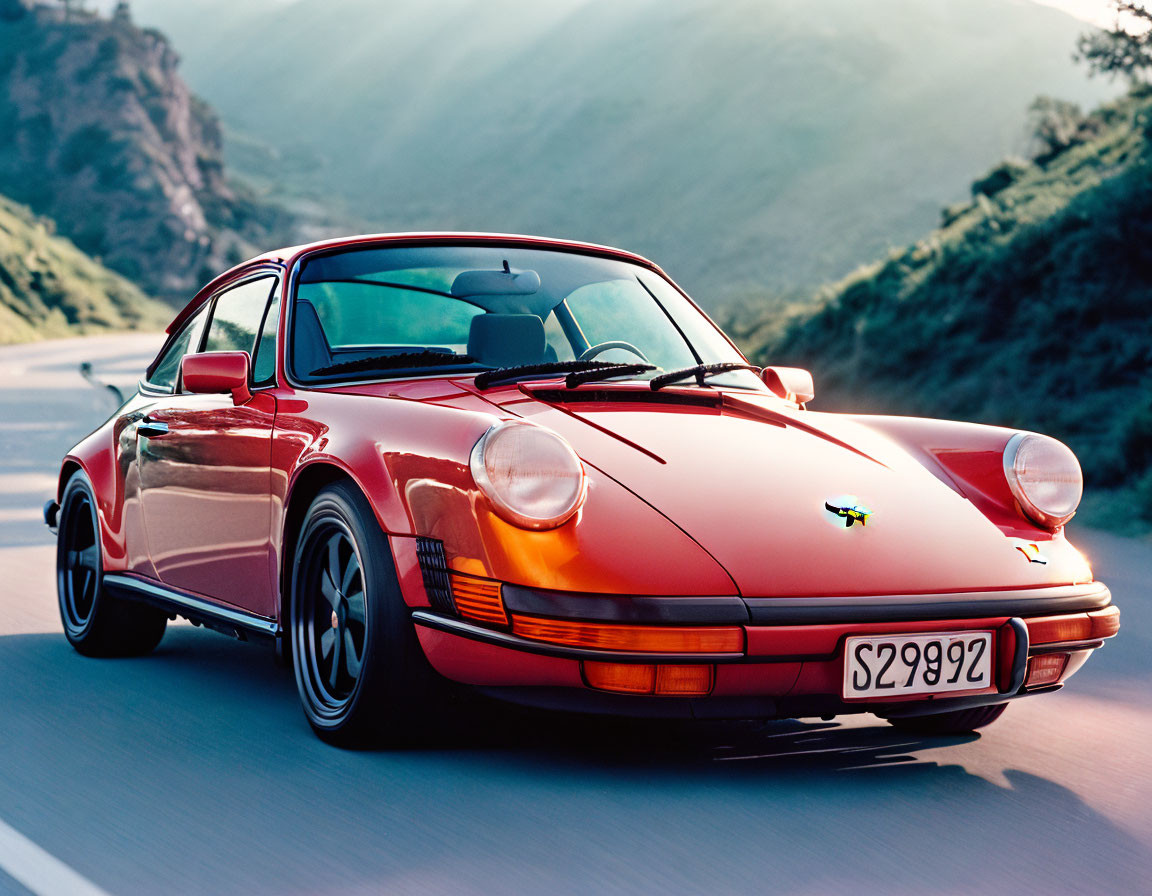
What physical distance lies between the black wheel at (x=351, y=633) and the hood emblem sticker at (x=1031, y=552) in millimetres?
1706

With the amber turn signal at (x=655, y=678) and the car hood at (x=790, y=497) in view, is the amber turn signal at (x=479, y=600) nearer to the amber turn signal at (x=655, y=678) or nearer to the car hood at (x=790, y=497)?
the amber turn signal at (x=655, y=678)

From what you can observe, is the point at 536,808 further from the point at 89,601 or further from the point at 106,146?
the point at 106,146

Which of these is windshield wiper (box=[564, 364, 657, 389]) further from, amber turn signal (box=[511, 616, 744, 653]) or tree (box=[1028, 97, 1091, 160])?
tree (box=[1028, 97, 1091, 160])

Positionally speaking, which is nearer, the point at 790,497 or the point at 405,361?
the point at 790,497

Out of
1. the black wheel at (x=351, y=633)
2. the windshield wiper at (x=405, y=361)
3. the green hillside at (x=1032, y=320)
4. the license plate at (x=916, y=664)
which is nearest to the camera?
the license plate at (x=916, y=664)

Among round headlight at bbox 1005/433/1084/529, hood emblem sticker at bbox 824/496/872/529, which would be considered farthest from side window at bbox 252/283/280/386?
round headlight at bbox 1005/433/1084/529

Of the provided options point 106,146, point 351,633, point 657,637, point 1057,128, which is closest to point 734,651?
point 657,637

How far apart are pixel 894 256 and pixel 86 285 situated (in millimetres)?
38435

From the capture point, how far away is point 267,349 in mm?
5344

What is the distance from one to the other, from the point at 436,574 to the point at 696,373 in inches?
52.0

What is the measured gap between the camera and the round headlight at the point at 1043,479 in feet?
15.3

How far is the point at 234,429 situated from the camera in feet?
17.0

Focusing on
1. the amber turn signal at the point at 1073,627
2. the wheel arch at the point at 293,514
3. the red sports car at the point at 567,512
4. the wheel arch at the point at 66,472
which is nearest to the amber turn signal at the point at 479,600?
the red sports car at the point at 567,512

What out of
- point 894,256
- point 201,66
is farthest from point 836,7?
point 894,256
